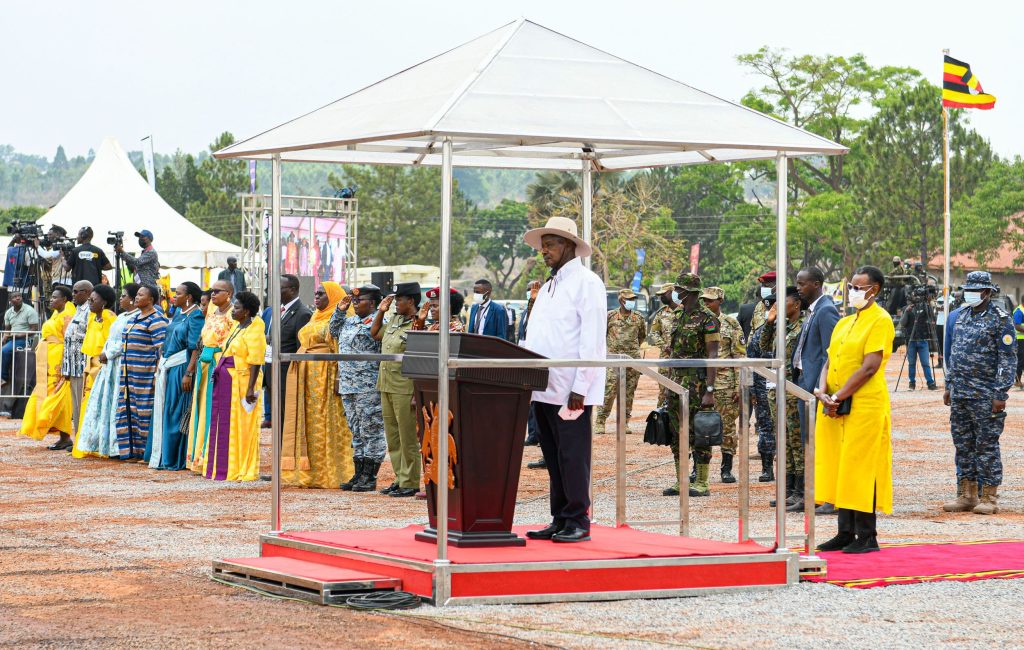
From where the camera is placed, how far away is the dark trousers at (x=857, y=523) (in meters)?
9.13

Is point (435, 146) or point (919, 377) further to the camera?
point (919, 377)

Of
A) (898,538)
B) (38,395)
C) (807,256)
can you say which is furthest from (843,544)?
(807,256)

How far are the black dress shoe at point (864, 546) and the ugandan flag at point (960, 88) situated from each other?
30345mm

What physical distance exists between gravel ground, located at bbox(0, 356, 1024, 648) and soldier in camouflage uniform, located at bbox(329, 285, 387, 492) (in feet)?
1.51

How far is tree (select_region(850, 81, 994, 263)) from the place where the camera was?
54906mm

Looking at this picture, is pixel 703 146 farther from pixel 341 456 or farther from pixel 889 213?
pixel 889 213

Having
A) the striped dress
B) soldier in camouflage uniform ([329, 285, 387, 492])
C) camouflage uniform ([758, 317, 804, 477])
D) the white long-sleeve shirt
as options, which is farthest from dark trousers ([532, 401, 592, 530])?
the striped dress

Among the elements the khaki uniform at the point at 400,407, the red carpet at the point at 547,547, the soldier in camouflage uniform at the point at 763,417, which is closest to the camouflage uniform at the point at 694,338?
the soldier in camouflage uniform at the point at 763,417

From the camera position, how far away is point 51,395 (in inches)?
711

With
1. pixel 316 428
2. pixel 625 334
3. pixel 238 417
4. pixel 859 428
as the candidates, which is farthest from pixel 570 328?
pixel 625 334

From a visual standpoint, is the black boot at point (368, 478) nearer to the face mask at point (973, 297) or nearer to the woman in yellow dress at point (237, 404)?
the woman in yellow dress at point (237, 404)

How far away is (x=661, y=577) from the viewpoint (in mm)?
7680

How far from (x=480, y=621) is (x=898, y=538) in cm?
425

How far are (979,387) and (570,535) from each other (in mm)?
4679
